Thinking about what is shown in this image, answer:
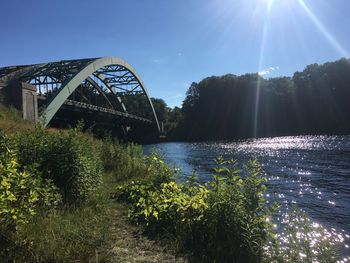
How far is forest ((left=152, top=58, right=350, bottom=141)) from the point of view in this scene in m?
92.4

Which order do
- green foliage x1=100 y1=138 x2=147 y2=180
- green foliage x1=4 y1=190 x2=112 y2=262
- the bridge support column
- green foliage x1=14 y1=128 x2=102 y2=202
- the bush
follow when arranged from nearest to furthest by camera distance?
green foliage x1=4 y1=190 x2=112 y2=262 < the bush < green foliage x1=14 y1=128 x2=102 y2=202 < green foliage x1=100 y1=138 x2=147 y2=180 < the bridge support column

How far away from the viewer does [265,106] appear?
106 metres

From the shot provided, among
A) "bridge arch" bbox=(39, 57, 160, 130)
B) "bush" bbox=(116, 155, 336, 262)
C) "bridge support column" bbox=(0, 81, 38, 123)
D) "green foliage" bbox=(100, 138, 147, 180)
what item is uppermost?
"bridge arch" bbox=(39, 57, 160, 130)

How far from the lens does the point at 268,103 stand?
105m

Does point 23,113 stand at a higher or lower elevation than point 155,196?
higher

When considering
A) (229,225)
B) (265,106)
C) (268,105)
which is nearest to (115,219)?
(229,225)

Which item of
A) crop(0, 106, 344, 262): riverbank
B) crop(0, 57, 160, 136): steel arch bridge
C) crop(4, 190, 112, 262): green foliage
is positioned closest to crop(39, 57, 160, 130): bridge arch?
crop(0, 57, 160, 136): steel arch bridge

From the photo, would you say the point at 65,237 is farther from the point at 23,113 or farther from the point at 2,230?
the point at 23,113

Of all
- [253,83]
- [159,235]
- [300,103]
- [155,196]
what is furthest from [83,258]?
[253,83]

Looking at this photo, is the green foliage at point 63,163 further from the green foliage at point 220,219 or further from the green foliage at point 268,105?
the green foliage at point 268,105

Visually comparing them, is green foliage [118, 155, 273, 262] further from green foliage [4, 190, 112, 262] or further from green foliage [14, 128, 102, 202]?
green foliage [14, 128, 102, 202]

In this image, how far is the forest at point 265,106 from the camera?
92.4 metres

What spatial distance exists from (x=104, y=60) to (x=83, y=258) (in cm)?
5142

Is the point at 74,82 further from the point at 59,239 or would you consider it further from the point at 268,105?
the point at 268,105
